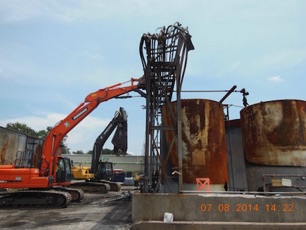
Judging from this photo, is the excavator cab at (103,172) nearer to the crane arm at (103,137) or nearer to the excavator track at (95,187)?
the excavator track at (95,187)

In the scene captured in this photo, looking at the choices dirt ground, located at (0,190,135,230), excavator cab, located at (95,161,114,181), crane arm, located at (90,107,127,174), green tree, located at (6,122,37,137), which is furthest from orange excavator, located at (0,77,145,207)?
green tree, located at (6,122,37,137)

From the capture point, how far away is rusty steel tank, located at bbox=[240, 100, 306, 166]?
10164 millimetres

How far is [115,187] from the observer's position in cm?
2183

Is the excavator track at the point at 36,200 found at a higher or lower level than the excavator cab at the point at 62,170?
lower

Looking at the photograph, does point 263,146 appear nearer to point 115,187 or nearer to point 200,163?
point 200,163

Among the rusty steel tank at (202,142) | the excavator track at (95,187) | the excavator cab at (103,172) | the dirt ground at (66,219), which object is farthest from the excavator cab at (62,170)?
the rusty steel tank at (202,142)

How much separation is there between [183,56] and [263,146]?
15.5ft

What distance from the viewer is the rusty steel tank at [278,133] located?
33.3 ft

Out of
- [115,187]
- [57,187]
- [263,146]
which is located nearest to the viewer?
[263,146]

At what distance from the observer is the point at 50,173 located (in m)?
13.2

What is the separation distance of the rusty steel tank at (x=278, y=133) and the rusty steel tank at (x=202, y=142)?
58.0 inches

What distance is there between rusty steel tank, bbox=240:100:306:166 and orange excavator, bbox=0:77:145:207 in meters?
6.30

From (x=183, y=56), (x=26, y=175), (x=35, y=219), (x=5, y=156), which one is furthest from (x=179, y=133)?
(x=5, y=156)

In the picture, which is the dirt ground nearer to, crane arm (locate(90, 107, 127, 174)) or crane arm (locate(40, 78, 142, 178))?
crane arm (locate(40, 78, 142, 178))
